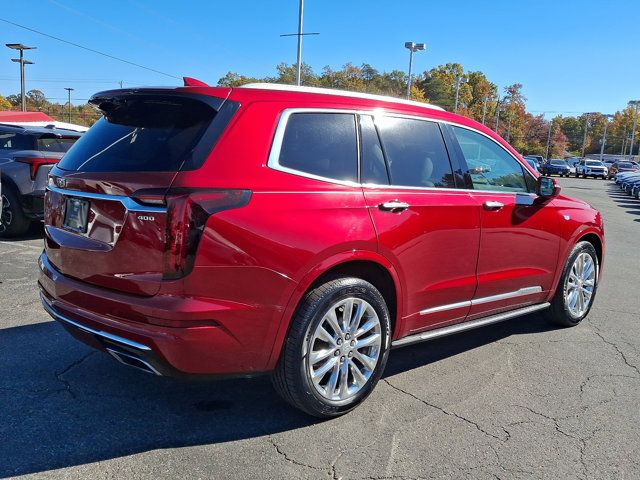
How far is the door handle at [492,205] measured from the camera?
4070 mm

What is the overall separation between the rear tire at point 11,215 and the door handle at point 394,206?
6.55 m

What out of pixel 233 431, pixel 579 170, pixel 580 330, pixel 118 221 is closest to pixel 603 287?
pixel 580 330

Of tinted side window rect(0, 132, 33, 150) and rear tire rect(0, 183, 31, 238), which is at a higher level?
tinted side window rect(0, 132, 33, 150)

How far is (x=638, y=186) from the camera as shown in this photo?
26891mm

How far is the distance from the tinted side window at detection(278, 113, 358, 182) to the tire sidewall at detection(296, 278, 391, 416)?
654 mm

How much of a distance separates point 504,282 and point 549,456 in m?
1.61

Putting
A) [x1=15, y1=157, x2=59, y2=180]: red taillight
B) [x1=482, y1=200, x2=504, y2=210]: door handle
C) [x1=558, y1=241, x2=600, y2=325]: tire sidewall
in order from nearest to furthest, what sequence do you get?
[x1=482, y1=200, x2=504, y2=210]: door handle → [x1=558, y1=241, x2=600, y2=325]: tire sidewall → [x1=15, y1=157, x2=59, y2=180]: red taillight

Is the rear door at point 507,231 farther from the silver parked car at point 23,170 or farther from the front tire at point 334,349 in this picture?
the silver parked car at point 23,170

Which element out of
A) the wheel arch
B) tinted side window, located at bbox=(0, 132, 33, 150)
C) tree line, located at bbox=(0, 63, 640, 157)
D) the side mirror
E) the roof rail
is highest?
tree line, located at bbox=(0, 63, 640, 157)

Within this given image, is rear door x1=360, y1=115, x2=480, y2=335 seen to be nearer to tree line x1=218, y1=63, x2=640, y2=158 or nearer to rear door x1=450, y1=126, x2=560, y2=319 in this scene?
rear door x1=450, y1=126, x2=560, y2=319

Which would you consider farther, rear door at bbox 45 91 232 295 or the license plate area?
the license plate area

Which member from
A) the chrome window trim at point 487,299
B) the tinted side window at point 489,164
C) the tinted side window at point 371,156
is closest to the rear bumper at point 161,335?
the tinted side window at point 371,156

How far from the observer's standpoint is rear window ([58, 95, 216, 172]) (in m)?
2.84

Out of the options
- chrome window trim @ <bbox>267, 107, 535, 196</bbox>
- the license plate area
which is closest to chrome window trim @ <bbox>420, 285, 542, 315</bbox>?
chrome window trim @ <bbox>267, 107, 535, 196</bbox>
